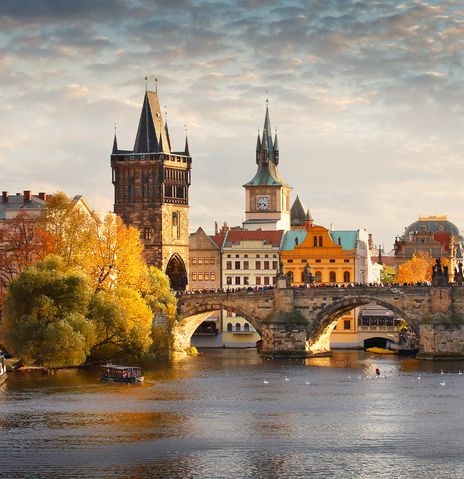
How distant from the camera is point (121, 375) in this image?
339 ft

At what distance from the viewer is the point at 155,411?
291 feet

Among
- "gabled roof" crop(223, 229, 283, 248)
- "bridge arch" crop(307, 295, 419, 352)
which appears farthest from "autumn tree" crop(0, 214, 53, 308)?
"gabled roof" crop(223, 229, 283, 248)

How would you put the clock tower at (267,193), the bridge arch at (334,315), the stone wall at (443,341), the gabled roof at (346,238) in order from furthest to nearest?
the clock tower at (267,193) → the gabled roof at (346,238) → the bridge arch at (334,315) → the stone wall at (443,341)

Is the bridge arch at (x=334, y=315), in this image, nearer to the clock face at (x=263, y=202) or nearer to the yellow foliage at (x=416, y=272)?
the yellow foliage at (x=416, y=272)

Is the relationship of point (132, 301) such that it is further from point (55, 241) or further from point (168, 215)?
point (168, 215)

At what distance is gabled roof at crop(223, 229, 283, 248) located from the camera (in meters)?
166

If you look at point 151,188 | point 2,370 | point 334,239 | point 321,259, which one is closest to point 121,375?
point 2,370

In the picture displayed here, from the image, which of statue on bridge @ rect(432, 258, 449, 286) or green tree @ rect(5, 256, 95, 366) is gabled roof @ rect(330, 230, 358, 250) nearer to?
statue on bridge @ rect(432, 258, 449, 286)

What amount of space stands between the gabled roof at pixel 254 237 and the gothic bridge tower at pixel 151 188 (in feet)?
16.2

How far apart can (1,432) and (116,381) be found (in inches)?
951

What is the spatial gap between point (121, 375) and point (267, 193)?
8281 cm

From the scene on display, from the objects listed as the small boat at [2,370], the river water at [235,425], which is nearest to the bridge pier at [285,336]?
the river water at [235,425]

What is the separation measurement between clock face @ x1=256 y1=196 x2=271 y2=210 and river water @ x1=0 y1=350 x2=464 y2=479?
2723 inches

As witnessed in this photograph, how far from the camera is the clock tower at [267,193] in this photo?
18175 cm
